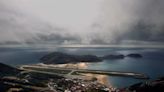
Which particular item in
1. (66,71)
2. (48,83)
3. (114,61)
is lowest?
(48,83)

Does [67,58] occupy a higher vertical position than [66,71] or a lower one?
higher

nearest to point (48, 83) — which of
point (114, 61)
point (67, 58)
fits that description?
point (67, 58)

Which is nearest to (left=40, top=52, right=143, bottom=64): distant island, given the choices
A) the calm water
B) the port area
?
the calm water

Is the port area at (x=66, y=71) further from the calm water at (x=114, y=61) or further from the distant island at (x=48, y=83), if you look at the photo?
the calm water at (x=114, y=61)

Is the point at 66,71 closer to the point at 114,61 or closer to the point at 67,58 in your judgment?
the point at 67,58

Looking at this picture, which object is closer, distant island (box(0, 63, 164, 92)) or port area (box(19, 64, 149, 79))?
distant island (box(0, 63, 164, 92))

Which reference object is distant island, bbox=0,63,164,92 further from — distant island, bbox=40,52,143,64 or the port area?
distant island, bbox=40,52,143,64

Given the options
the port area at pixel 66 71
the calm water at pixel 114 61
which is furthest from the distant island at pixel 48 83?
the calm water at pixel 114 61

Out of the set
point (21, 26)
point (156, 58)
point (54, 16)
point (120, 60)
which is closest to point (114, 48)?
point (120, 60)

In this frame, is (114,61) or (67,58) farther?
(67,58)
